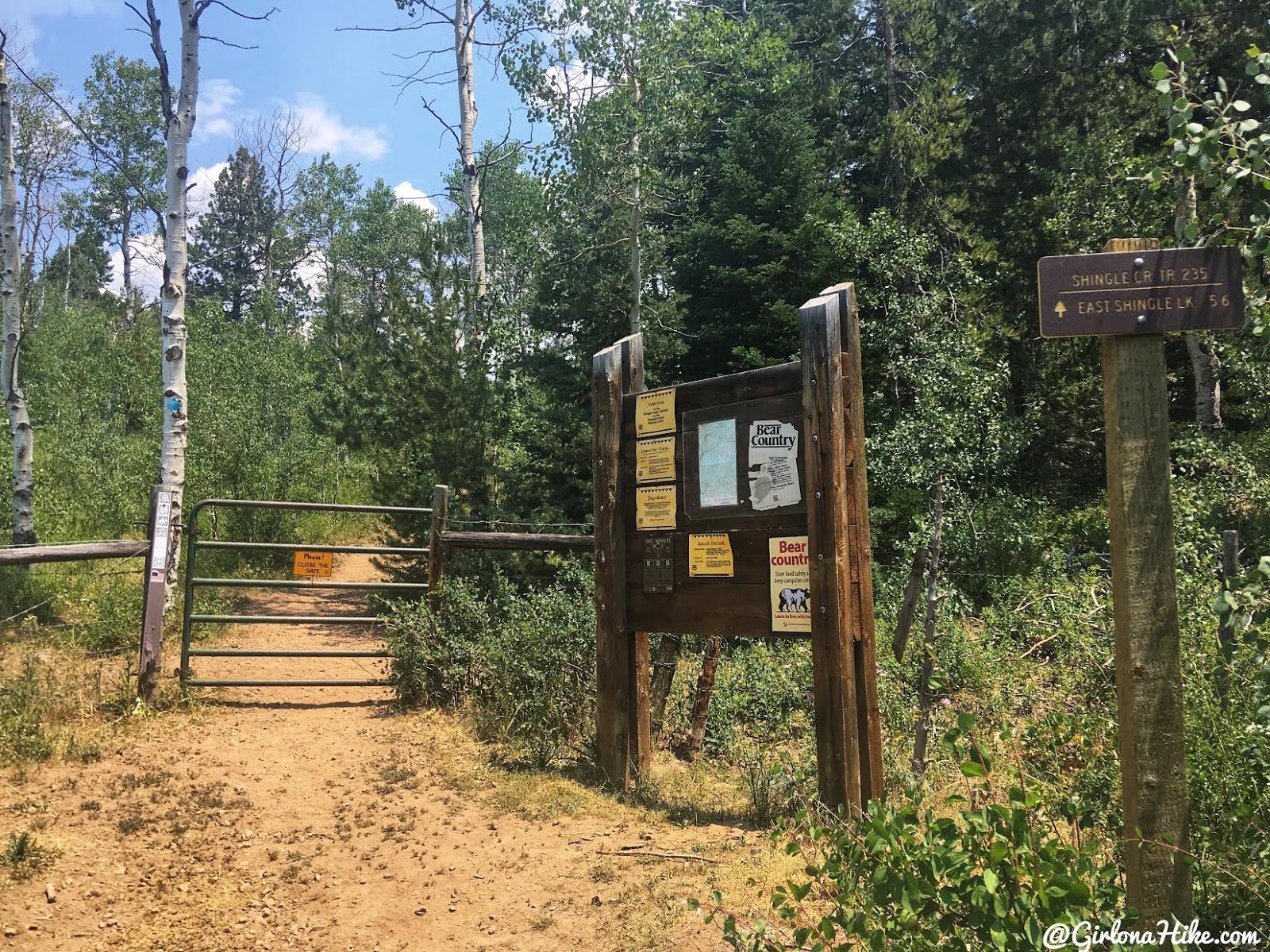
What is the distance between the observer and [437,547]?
25.8ft

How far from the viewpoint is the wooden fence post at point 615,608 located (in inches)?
211

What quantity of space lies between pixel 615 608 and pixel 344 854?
2045mm

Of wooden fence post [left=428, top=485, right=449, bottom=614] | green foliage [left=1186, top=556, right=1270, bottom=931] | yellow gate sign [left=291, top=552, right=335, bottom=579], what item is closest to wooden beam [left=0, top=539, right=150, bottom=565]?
yellow gate sign [left=291, top=552, right=335, bottom=579]

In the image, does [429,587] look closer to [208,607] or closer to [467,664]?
[467,664]

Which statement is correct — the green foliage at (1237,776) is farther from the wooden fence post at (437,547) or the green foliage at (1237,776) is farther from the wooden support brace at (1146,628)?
the wooden fence post at (437,547)

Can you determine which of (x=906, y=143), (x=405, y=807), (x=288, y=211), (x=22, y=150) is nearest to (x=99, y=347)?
(x=22, y=150)

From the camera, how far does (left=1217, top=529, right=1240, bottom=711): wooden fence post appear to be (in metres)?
2.44

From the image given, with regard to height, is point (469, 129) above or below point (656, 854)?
above

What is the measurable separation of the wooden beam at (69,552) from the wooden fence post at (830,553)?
571 cm

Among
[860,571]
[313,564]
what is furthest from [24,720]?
[860,571]

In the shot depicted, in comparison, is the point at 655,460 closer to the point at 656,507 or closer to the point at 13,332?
the point at 656,507

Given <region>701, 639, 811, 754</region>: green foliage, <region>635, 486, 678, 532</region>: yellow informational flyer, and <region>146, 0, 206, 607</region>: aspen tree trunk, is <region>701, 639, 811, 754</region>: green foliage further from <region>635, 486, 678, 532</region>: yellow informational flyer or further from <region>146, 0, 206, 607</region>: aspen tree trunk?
<region>146, 0, 206, 607</region>: aspen tree trunk

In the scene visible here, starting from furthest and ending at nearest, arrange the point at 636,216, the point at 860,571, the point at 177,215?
the point at 636,216, the point at 177,215, the point at 860,571

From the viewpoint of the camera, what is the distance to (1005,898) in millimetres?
2148
